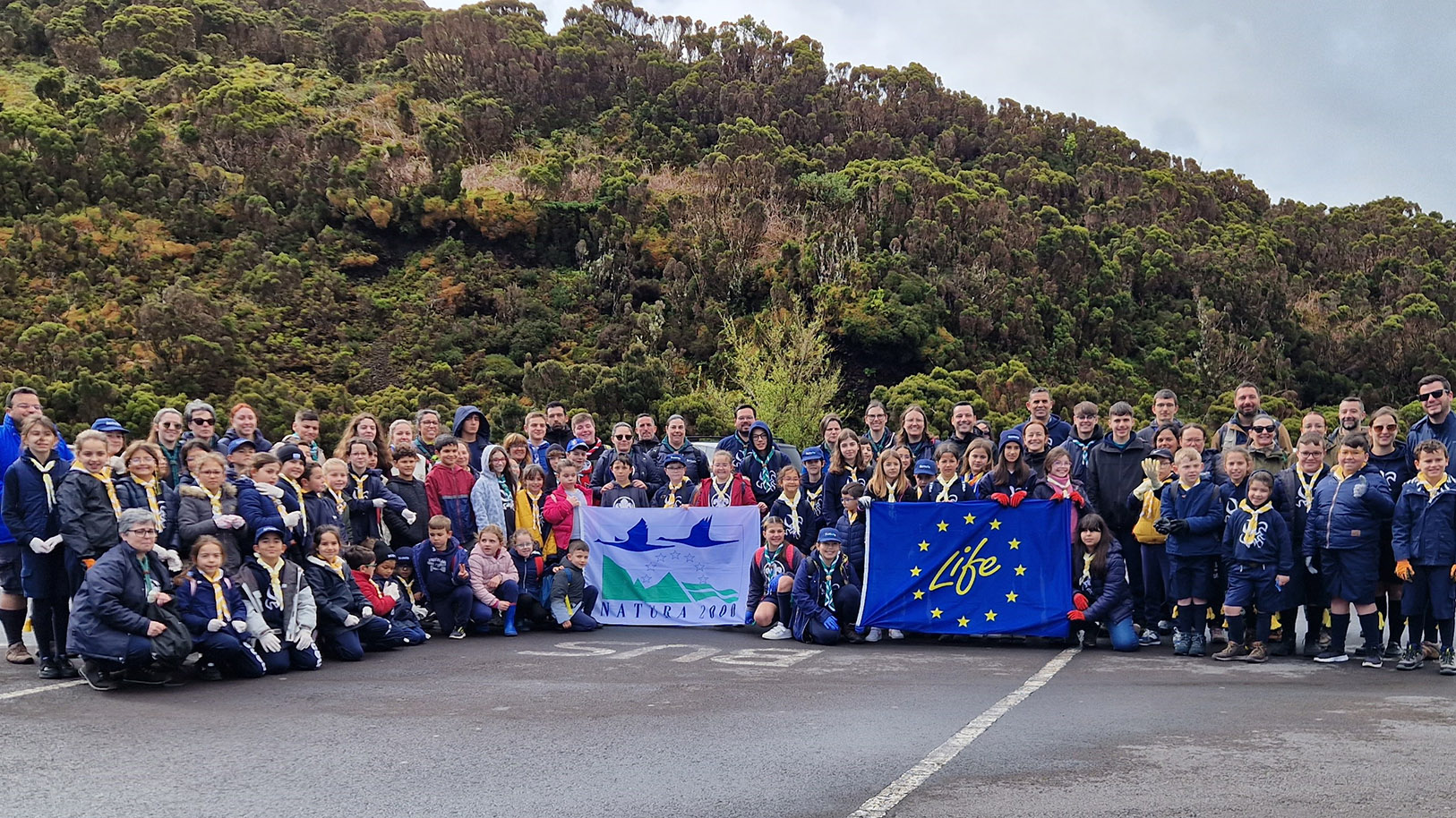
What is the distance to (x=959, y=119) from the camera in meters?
62.6

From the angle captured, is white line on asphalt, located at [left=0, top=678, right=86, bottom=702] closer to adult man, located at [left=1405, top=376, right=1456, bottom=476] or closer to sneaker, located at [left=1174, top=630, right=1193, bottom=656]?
sneaker, located at [left=1174, top=630, right=1193, bottom=656]

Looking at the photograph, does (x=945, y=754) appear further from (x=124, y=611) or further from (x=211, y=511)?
(x=211, y=511)

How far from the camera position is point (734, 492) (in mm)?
13414

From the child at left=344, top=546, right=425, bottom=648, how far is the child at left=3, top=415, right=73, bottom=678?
7.55 ft

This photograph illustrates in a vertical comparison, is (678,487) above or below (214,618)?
above

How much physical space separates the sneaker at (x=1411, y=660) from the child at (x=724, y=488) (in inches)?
248

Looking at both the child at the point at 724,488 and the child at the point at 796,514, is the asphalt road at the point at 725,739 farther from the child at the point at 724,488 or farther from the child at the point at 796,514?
→ the child at the point at 724,488

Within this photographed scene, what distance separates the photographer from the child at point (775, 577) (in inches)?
475

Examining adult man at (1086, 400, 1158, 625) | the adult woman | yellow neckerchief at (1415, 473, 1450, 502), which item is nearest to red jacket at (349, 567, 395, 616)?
the adult woman

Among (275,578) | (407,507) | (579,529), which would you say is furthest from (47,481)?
(579,529)

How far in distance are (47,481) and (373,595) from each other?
2.79 m

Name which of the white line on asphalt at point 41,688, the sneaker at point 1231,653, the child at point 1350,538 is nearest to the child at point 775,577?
the sneaker at point 1231,653

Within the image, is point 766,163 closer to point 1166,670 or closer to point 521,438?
point 521,438

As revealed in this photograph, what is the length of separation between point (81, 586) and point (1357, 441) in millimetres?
9907
